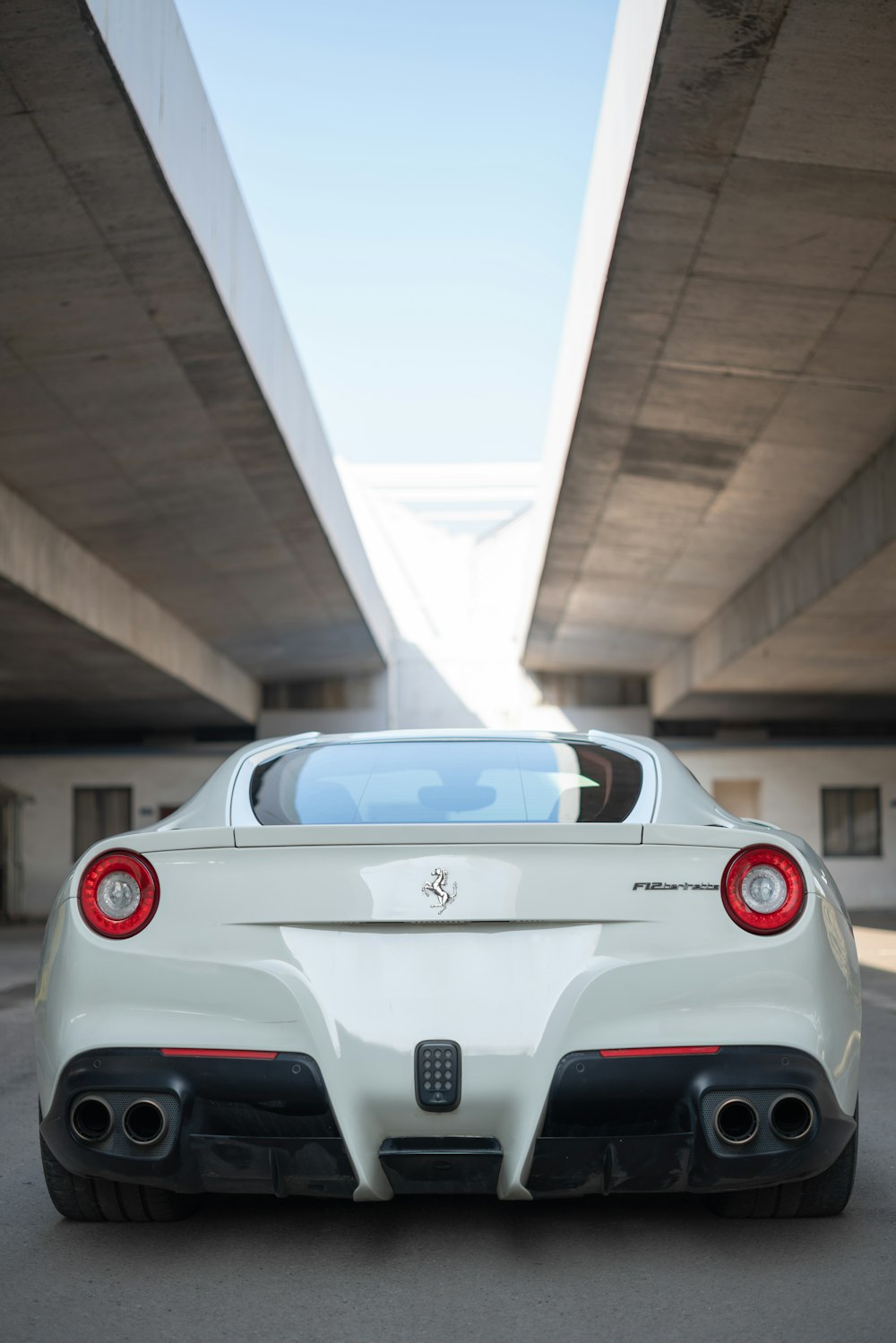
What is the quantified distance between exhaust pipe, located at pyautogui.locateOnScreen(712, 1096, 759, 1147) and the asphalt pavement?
31cm

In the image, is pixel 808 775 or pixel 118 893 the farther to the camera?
pixel 808 775

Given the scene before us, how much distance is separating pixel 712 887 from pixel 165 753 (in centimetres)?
2547

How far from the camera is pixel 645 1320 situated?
8.53ft

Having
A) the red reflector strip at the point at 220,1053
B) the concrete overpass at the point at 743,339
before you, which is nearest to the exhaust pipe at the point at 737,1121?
the red reflector strip at the point at 220,1053

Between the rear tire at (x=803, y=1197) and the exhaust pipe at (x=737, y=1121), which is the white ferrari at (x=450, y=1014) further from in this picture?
the rear tire at (x=803, y=1197)

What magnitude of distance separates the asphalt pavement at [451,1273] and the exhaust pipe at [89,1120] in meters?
0.31

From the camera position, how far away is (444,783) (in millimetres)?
3627

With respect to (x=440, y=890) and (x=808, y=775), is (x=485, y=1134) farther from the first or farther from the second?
(x=808, y=775)

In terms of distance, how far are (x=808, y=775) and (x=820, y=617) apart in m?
12.7

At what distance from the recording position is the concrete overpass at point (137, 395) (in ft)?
20.0

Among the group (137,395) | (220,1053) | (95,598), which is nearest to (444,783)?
(220,1053)

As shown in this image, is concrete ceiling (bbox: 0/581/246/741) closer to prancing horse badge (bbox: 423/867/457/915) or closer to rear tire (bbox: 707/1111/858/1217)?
prancing horse badge (bbox: 423/867/457/915)

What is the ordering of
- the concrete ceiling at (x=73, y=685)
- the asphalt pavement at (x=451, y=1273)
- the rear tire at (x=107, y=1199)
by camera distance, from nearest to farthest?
the asphalt pavement at (x=451, y=1273)
the rear tire at (x=107, y=1199)
the concrete ceiling at (x=73, y=685)

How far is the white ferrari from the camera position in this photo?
2748 mm
